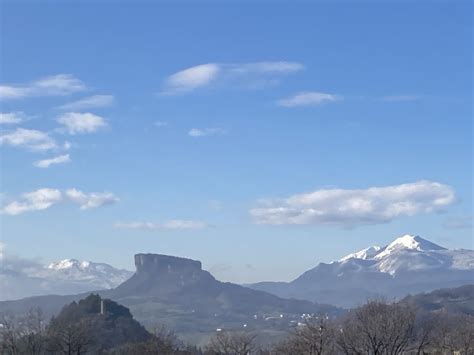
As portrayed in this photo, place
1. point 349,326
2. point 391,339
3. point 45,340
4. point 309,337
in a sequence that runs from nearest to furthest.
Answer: point 309,337 → point 391,339 → point 45,340 → point 349,326

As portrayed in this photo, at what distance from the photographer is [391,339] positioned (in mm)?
130500

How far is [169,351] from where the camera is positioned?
129 m

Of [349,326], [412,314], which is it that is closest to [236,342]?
[349,326]

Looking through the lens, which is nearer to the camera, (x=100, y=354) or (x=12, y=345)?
(x=12, y=345)

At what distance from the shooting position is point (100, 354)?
148750mm

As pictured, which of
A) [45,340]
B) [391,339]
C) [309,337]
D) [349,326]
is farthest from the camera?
[349,326]

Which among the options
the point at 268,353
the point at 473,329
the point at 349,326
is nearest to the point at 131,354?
the point at 268,353

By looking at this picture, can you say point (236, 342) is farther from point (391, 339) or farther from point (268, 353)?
point (391, 339)

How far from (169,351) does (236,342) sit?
18023 millimetres

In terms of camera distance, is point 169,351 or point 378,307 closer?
point 169,351

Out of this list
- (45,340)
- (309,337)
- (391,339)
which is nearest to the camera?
(309,337)

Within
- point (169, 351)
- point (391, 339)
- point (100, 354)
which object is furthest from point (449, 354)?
point (100, 354)

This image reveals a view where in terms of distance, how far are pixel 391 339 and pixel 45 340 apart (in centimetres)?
5719

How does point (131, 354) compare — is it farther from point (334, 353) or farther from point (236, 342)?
point (334, 353)
